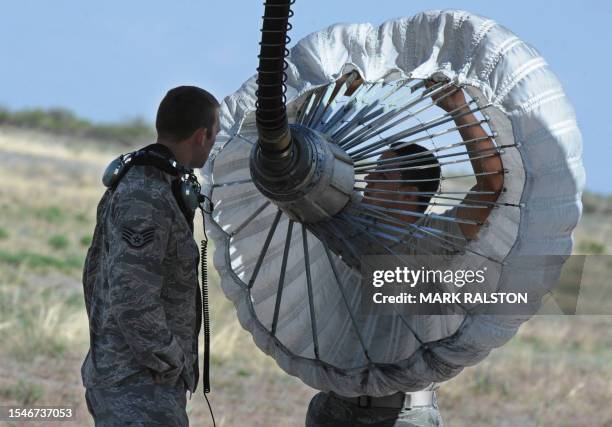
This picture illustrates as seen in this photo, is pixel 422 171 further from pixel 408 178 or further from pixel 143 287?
pixel 143 287

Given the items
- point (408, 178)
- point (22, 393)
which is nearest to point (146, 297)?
point (408, 178)

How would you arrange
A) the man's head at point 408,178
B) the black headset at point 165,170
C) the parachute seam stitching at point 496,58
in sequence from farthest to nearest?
the man's head at point 408,178 → the parachute seam stitching at point 496,58 → the black headset at point 165,170

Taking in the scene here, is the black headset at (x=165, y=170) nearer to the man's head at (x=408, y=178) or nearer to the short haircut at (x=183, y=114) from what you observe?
the short haircut at (x=183, y=114)

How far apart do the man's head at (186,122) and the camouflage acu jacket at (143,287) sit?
0.18m

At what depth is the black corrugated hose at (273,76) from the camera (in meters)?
4.13

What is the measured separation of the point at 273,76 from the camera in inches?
168

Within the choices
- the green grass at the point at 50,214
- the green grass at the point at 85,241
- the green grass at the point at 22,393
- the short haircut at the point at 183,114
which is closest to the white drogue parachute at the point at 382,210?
the short haircut at the point at 183,114

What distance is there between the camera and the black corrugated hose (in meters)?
4.13

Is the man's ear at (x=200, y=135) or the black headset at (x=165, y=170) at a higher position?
the man's ear at (x=200, y=135)

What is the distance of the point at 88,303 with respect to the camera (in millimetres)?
4617

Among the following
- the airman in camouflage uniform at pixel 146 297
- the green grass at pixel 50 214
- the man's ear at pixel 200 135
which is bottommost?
the airman in camouflage uniform at pixel 146 297

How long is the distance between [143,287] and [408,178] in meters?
1.81

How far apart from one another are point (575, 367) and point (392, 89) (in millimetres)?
7322

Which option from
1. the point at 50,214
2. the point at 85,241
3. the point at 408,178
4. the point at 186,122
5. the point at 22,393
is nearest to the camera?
the point at 186,122
